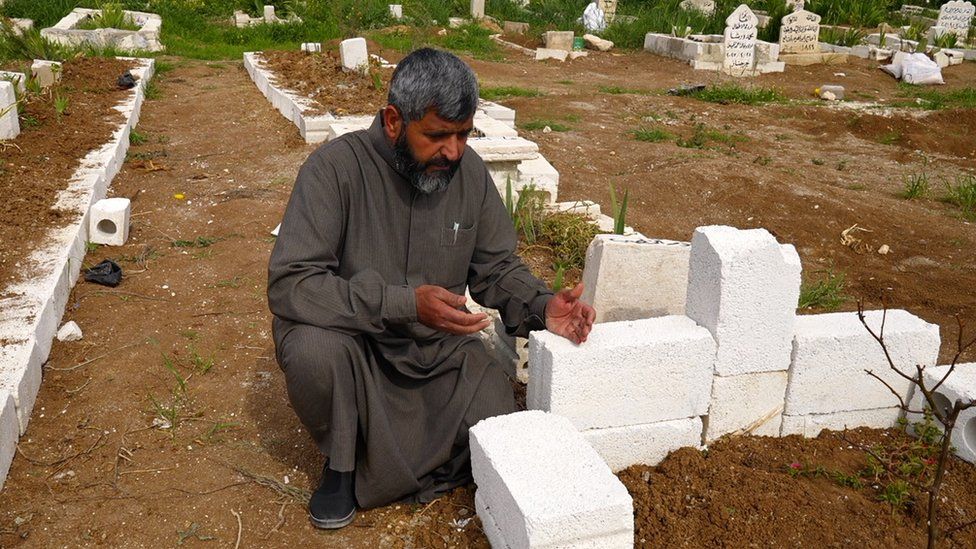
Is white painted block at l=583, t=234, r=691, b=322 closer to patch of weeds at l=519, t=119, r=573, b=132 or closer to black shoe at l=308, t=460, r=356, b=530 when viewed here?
black shoe at l=308, t=460, r=356, b=530

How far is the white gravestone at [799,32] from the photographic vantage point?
16.0 m

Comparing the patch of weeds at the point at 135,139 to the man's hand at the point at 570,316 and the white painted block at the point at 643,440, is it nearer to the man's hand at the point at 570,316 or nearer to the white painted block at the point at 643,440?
the man's hand at the point at 570,316

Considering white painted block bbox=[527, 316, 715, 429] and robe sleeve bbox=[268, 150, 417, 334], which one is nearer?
robe sleeve bbox=[268, 150, 417, 334]

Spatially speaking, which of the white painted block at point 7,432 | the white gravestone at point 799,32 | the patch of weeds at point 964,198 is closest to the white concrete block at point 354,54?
the patch of weeds at point 964,198

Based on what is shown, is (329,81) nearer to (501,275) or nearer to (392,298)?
(501,275)

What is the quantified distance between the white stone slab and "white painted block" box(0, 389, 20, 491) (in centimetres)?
6

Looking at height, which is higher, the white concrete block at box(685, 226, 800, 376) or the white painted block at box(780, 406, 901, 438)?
the white concrete block at box(685, 226, 800, 376)

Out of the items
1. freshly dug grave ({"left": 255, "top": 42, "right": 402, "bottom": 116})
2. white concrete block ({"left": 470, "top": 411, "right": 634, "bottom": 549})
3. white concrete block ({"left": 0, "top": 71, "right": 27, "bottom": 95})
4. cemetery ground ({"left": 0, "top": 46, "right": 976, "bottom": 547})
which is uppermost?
white concrete block ({"left": 0, "top": 71, "right": 27, "bottom": 95})

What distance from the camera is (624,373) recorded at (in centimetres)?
310

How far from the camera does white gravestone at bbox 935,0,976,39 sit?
711 inches

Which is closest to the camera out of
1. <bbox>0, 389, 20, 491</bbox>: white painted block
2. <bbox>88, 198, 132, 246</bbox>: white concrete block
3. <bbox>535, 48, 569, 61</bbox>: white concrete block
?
<bbox>0, 389, 20, 491</bbox>: white painted block

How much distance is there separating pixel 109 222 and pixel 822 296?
14.6 feet

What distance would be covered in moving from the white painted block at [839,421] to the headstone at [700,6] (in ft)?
53.7

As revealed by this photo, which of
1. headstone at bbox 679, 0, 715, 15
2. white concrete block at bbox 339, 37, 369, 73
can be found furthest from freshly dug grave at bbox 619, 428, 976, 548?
headstone at bbox 679, 0, 715, 15
